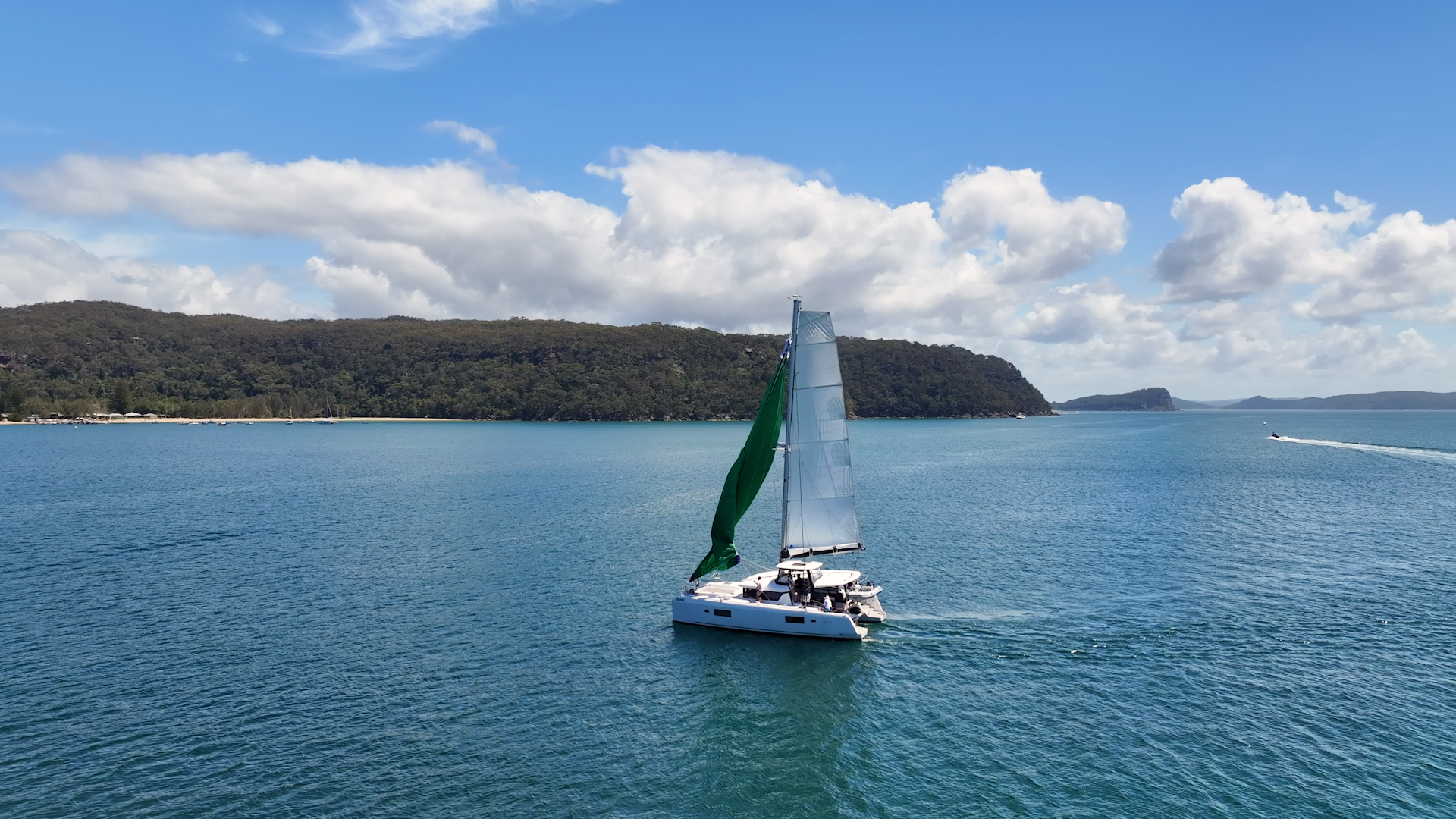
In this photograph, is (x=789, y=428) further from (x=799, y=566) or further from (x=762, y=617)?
(x=762, y=617)

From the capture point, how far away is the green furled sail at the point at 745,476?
4703 cm

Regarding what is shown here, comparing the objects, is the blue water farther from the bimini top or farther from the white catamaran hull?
the bimini top

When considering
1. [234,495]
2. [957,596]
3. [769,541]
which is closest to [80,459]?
[234,495]

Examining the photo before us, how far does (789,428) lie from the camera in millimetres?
46000

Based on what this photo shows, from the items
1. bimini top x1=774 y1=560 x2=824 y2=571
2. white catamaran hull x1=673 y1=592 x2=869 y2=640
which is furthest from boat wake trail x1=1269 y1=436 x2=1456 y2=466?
white catamaran hull x1=673 y1=592 x2=869 y2=640

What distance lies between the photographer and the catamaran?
146 ft

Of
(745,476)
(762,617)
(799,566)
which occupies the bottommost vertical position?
(762,617)

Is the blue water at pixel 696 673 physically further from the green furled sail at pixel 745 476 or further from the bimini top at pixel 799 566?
the green furled sail at pixel 745 476

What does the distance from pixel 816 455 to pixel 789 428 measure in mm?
2267

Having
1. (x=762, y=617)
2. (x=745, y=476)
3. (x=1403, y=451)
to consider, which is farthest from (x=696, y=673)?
(x=1403, y=451)

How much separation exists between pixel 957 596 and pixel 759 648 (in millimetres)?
15467

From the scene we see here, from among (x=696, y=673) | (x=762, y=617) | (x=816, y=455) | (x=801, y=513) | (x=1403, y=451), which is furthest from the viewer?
(x=1403, y=451)

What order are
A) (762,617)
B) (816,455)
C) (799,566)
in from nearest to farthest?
(762,617) → (799,566) → (816,455)

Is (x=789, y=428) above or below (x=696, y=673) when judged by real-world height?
above
